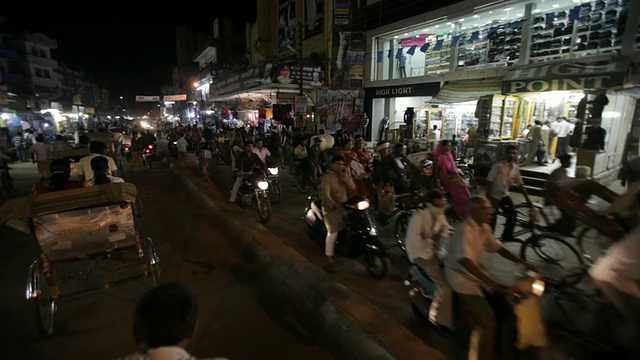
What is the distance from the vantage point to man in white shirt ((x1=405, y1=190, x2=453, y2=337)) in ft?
11.2

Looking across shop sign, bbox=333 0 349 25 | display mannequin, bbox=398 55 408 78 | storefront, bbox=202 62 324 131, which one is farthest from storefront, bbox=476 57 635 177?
shop sign, bbox=333 0 349 25

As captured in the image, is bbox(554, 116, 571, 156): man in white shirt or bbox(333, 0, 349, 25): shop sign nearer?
bbox(554, 116, 571, 156): man in white shirt

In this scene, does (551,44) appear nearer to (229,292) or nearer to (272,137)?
(272,137)

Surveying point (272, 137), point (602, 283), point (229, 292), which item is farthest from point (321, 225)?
point (272, 137)

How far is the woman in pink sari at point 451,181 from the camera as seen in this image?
6000 mm

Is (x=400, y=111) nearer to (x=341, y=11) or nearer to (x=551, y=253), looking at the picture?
(x=341, y=11)

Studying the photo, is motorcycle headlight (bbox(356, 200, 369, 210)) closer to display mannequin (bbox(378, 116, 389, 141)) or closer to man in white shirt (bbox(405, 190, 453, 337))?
man in white shirt (bbox(405, 190, 453, 337))

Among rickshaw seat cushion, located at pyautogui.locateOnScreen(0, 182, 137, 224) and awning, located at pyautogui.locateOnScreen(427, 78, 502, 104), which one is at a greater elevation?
awning, located at pyautogui.locateOnScreen(427, 78, 502, 104)

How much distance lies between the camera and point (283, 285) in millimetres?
4965

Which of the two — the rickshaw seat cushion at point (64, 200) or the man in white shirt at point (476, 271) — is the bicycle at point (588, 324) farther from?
the rickshaw seat cushion at point (64, 200)

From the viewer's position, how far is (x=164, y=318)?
1492mm

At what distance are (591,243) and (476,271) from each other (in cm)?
397

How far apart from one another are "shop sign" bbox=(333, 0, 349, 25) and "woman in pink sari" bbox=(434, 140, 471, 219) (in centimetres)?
1562

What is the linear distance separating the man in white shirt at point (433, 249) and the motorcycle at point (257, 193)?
4506 millimetres
